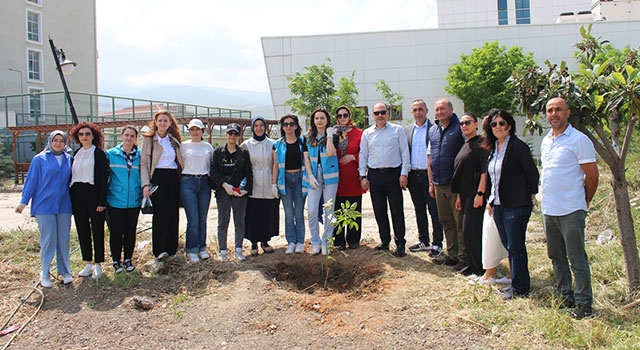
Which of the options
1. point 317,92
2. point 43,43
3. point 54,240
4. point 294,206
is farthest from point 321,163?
point 43,43

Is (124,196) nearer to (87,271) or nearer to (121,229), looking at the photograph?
(121,229)

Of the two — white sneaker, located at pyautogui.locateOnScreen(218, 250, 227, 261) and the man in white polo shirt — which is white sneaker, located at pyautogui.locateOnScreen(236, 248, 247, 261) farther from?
the man in white polo shirt

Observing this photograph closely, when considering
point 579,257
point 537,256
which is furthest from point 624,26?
point 579,257

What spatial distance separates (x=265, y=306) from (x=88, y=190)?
2621mm

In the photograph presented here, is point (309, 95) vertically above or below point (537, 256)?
above

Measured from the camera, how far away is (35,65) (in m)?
36.9

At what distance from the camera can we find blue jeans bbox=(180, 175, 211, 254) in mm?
5938

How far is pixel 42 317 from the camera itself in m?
4.75

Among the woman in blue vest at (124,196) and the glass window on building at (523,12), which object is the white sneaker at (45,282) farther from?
the glass window on building at (523,12)

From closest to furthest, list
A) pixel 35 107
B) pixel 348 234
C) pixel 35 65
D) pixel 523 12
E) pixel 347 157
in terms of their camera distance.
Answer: pixel 347 157 < pixel 348 234 < pixel 35 107 < pixel 35 65 < pixel 523 12

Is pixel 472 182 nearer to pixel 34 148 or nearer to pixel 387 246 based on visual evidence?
pixel 387 246

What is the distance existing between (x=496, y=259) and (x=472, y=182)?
2.71 feet

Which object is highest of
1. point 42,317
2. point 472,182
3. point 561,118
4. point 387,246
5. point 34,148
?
point 34,148

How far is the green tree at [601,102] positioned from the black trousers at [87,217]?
4.83 metres
